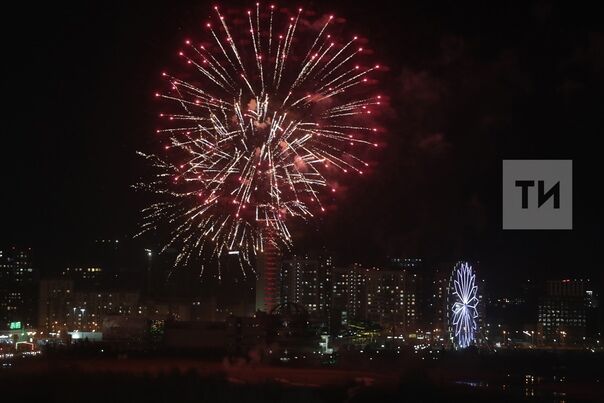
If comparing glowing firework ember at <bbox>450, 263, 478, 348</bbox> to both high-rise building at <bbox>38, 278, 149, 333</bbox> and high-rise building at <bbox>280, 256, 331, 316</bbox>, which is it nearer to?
high-rise building at <bbox>280, 256, 331, 316</bbox>

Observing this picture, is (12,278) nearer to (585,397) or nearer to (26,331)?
(26,331)

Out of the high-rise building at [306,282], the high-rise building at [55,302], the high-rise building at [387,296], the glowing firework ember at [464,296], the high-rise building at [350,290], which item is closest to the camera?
the glowing firework ember at [464,296]

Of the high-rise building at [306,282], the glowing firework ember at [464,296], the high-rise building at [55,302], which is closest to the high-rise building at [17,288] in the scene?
the high-rise building at [55,302]

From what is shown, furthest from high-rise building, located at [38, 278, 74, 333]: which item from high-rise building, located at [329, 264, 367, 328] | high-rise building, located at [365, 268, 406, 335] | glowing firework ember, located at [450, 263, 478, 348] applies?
glowing firework ember, located at [450, 263, 478, 348]

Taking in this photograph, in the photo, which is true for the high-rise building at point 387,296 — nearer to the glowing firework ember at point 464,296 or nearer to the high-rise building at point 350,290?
the high-rise building at point 350,290

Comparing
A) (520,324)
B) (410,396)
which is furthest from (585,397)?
(520,324)

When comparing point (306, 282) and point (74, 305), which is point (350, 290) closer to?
point (306, 282)

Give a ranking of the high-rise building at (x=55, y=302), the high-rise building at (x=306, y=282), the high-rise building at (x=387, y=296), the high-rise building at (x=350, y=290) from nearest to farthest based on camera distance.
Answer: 1. the high-rise building at (x=306, y=282)
2. the high-rise building at (x=55, y=302)
3. the high-rise building at (x=350, y=290)
4. the high-rise building at (x=387, y=296)

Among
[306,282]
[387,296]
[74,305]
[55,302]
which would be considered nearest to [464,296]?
[306,282]

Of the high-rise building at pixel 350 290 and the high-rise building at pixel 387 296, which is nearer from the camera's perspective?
the high-rise building at pixel 350 290
